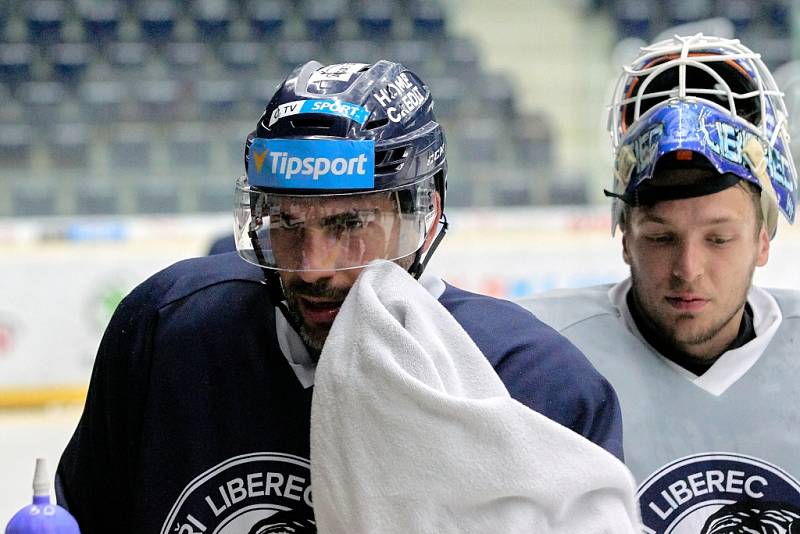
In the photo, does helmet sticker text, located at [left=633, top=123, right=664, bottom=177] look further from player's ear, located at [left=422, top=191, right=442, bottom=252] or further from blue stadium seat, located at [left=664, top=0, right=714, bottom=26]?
blue stadium seat, located at [left=664, top=0, right=714, bottom=26]

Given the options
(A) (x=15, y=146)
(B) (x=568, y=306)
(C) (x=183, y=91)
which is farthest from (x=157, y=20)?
(B) (x=568, y=306)

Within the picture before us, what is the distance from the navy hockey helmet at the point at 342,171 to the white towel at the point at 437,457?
0.59 feet

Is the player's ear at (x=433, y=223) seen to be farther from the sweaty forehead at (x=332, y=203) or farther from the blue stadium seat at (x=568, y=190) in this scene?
the blue stadium seat at (x=568, y=190)

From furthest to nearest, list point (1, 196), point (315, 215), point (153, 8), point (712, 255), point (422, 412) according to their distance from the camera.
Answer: point (153, 8)
point (1, 196)
point (712, 255)
point (315, 215)
point (422, 412)

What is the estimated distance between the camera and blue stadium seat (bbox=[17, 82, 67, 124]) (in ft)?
19.5

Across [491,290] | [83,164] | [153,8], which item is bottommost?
[491,290]

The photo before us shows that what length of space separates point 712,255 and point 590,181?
4.61 m

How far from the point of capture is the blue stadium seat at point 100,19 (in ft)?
20.1

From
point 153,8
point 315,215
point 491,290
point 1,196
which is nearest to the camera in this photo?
point 315,215

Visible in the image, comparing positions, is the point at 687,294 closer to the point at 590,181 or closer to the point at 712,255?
the point at 712,255

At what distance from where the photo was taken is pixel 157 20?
6.14 m

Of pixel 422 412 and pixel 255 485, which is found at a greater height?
pixel 422 412

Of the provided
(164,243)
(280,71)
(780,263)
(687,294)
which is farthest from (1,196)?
(687,294)

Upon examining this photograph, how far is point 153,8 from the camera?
20.2 ft
